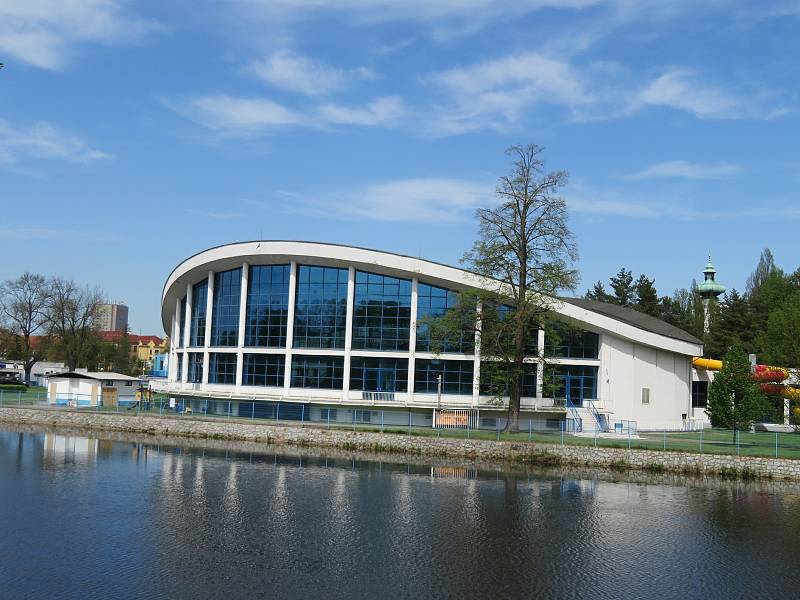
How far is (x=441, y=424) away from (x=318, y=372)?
9.61m

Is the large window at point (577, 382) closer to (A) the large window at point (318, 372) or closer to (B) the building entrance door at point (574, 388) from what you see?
(B) the building entrance door at point (574, 388)

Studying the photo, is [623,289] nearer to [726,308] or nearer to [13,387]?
[726,308]

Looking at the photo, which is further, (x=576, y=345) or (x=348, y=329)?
(x=348, y=329)

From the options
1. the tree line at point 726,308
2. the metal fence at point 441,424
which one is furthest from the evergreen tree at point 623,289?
the metal fence at point 441,424

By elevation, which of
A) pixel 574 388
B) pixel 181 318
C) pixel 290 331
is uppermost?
pixel 181 318

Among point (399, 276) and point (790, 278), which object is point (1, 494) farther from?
point (790, 278)

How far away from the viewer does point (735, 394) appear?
122ft

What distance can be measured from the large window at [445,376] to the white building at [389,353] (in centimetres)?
7

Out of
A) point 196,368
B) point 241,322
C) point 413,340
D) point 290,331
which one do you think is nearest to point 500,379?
point 413,340

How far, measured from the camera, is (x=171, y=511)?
22.6 m

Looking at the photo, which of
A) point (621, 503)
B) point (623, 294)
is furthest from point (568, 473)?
point (623, 294)

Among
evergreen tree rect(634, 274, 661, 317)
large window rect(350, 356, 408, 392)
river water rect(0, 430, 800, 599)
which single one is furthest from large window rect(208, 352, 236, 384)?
evergreen tree rect(634, 274, 661, 317)

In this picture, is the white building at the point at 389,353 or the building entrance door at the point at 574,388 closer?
the white building at the point at 389,353

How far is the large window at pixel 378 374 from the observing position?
4847 centimetres
